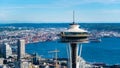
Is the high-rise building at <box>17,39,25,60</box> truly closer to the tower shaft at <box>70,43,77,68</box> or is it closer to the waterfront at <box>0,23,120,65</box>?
the waterfront at <box>0,23,120,65</box>

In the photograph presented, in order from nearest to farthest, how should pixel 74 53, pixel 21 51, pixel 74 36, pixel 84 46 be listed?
pixel 74 36
pixel 74 53
pixel 21 51
pixel 84 46

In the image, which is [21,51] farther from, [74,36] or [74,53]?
[74,36]

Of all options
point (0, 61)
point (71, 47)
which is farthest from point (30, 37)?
point (71, 47)

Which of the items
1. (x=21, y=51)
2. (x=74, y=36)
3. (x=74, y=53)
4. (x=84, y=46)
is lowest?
(x=84, y=46)

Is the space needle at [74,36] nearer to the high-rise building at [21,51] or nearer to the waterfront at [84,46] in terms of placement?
the high-rise building at [21,51]

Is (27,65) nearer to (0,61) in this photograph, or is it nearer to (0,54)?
(0,61)

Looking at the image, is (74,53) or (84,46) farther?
(84,46)

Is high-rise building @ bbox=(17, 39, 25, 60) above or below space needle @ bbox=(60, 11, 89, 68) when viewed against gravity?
below

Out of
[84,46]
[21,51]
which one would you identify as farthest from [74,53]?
[84,46]

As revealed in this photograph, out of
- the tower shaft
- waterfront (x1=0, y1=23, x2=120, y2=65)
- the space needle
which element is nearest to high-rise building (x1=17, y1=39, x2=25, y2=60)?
waterfront (x1=0, y1=23, x2=120, y2=65)

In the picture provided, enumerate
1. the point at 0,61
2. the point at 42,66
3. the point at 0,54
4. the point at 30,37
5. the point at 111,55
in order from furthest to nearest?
the point at 30,37
the point at 111,55
the point at 0,54
the point at 0,61
the point at 42,66

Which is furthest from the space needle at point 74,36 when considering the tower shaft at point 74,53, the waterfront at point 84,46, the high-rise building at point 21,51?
the waterfront at point 84,46
